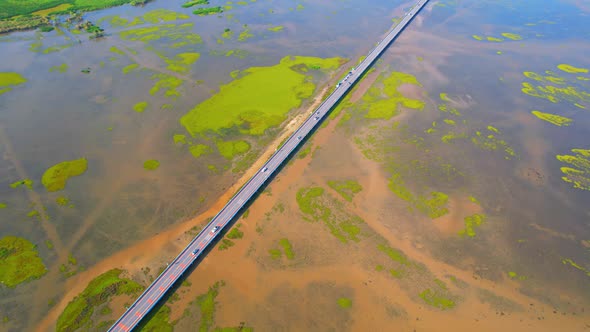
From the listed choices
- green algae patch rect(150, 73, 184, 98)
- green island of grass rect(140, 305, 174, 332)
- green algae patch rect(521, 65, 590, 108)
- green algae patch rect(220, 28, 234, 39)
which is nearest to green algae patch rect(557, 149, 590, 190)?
green algae patch rect(521, 65, 590, 108)

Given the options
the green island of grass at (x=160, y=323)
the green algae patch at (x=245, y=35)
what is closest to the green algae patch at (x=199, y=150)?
the green island of grass at (x=160, y=323)

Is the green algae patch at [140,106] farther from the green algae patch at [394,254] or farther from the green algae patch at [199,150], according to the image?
the green algae patch at [394,254]

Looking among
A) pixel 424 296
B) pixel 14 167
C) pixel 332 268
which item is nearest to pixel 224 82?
pixel 14 167

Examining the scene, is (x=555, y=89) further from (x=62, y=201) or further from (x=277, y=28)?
(x=62, y=201)

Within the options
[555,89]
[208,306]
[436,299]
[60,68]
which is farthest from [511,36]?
[60,68]

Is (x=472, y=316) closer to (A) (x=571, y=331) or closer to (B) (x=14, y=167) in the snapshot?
(A) (x=571, y=331)

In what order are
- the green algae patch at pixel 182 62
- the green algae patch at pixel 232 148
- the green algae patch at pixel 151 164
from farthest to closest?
the green algae patch at pixel 182 62 < the green algae patch at pixel 232 148 < the green algae patch at pixel 151 164

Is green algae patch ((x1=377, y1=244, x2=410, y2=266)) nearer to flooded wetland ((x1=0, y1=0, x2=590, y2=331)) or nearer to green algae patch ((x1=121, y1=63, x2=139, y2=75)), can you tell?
flooded wetland ((x1=0, y1=0, x2=590, y2=331))
